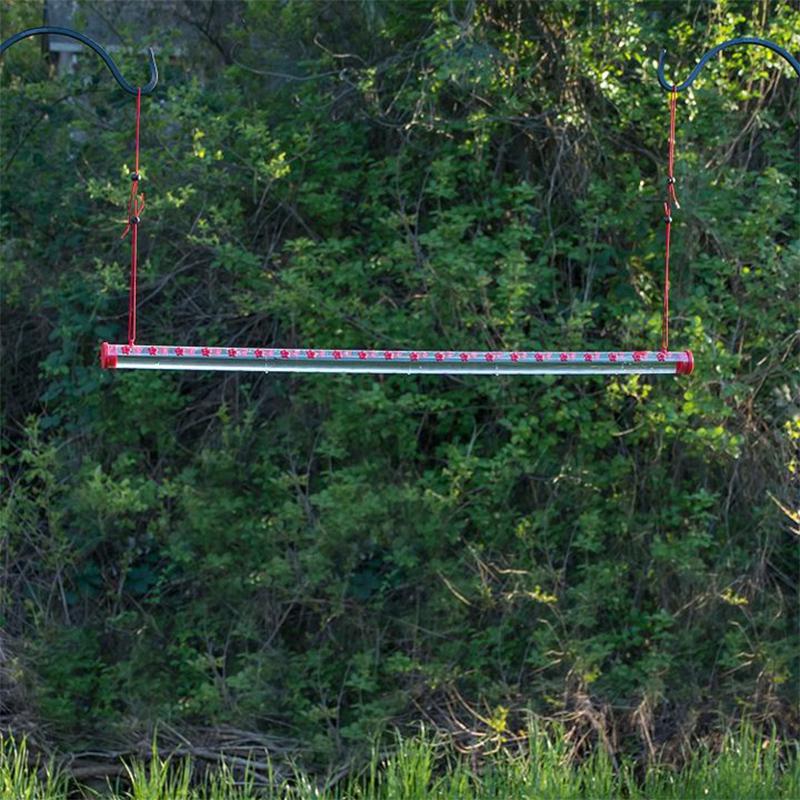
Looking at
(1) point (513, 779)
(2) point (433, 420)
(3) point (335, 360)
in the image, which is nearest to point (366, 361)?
(3) point (335, 360)

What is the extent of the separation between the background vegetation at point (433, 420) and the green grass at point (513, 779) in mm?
307

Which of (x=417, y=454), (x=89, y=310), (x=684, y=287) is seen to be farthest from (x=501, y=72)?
(x=89, y=310)

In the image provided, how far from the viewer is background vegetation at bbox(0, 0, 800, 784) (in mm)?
7797

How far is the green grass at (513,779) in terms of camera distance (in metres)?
6.62

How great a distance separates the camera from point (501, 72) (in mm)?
8078

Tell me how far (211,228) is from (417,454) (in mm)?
1674

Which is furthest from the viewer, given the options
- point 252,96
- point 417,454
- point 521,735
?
point 252,96

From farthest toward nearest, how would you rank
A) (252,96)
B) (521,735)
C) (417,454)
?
(252,96) → (417,454) → (521,735)

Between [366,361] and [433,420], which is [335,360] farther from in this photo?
[433,420]

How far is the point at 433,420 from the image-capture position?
8359 mm

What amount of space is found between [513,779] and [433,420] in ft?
7.23

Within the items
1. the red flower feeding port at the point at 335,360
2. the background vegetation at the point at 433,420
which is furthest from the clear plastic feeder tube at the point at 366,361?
the background vegetation at the point at 433,420

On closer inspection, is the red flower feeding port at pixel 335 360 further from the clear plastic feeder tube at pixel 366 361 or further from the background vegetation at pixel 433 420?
the background vegetation at pixel 433 420

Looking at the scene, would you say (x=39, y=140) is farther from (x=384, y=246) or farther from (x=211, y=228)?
(x=384, y=246)
